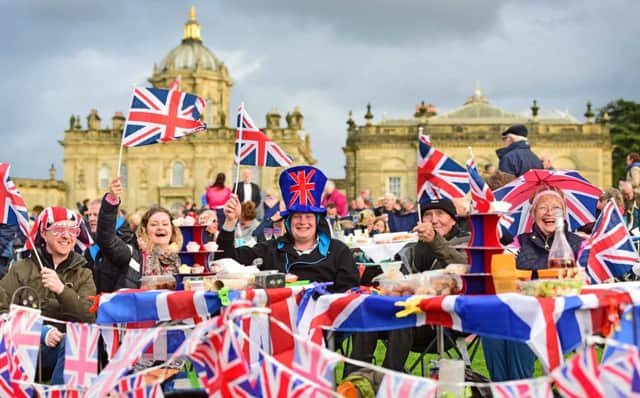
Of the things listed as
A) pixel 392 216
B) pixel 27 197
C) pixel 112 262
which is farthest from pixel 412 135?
pixel 112 262

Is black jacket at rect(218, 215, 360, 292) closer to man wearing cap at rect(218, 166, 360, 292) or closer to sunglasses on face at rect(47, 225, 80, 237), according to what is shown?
man wearing cap at rect(218, 166, 360, 292)

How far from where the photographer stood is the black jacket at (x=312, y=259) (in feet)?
17.9

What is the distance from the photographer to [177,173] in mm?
56625

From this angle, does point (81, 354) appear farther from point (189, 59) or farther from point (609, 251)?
point (189, 59)

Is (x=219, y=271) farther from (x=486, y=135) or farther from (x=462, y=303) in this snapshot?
(x=486, y=135)

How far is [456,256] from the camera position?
5.66 metres

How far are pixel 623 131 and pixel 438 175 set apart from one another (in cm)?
6078

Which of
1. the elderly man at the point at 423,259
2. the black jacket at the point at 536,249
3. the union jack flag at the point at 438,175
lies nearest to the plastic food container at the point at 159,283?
the elderly man at the point at 423,259

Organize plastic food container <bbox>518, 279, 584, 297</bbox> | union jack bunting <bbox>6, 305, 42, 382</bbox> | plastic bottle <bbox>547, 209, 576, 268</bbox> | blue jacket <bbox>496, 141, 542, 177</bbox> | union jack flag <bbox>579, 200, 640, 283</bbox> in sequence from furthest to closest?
blue jacket <bbox>496, 141, 542, 177</bbox> → union jack flag <bbox>579, 200, 640, 283</bbox> → union jack bunting <bbox>6, 305, 42, 382</bbox> → plastic bottle <bbox>547, 209, 576, 268</bbox> → plastic food container <bbox>518, 279, 584, 297</bbox>

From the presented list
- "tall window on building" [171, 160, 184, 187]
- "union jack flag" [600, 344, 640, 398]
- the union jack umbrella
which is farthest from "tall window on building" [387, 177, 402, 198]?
"union jack flag" [600, 344, 640, 398]

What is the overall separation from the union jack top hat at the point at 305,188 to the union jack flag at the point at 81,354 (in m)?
1.59

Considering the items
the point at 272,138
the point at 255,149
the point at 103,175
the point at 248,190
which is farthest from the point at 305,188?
the point at 103,175

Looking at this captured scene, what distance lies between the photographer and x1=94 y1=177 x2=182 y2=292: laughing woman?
572 cm

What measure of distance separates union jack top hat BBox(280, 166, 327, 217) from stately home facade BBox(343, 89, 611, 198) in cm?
4397
